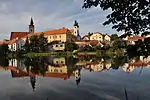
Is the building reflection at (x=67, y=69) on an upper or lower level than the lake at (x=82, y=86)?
upper

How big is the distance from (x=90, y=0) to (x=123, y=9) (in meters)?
0.71

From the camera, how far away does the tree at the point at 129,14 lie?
16.1 ft

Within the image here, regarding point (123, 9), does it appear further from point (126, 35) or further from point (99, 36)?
point (99, 36)

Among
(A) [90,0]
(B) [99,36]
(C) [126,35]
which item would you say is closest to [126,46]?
(C) [126,35]

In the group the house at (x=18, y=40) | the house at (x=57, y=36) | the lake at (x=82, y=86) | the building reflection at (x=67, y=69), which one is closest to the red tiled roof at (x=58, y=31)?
the house at (x=57, y=36)

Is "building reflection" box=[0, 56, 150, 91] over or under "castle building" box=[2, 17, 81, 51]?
under

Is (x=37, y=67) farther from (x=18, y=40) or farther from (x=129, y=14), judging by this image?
(x=18, y=40)

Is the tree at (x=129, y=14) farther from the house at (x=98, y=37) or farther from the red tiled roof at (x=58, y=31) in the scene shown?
the house at (x=98, y=37)

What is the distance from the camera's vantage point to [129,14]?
16.4 feet

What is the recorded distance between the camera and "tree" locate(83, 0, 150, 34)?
4.89m

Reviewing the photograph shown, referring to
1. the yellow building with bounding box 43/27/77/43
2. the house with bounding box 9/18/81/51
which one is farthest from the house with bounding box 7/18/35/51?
the yellow building with bounding box 43/27/77/43

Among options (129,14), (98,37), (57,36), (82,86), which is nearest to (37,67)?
(82,86)

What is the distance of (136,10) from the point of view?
16.2ft

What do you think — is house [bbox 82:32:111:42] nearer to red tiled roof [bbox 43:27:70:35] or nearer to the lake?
red tiled roof [bbox 43:27:70:35]
